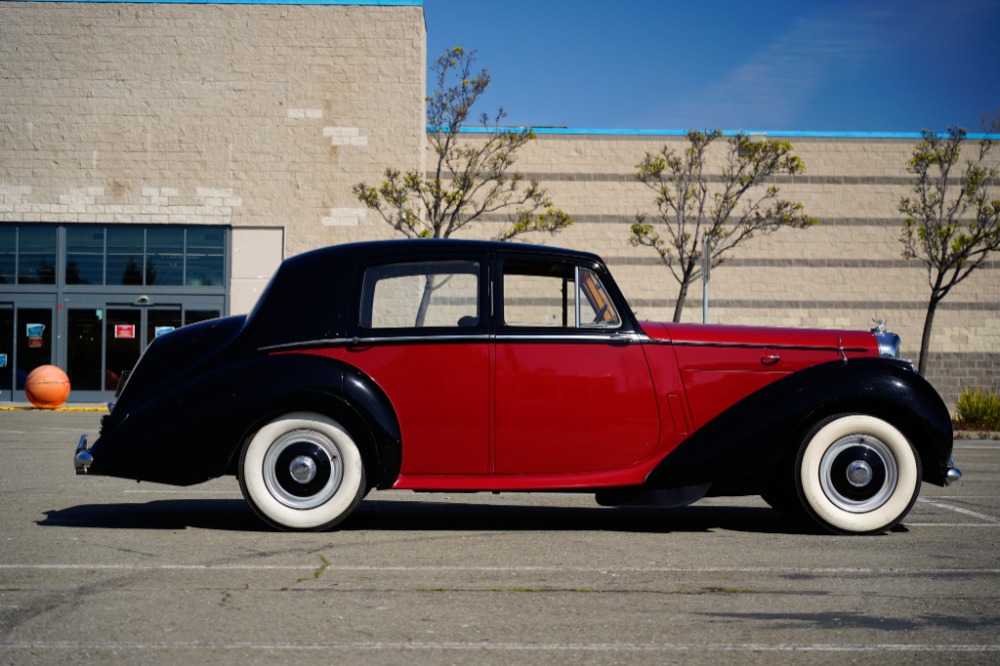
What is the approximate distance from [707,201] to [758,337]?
22664 mm

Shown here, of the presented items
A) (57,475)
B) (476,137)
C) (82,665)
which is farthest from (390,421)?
(476,137)

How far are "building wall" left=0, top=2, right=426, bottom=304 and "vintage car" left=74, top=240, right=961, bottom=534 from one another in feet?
72.1

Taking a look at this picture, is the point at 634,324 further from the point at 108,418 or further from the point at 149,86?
the point at 149,86

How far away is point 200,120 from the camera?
2869 centimetres

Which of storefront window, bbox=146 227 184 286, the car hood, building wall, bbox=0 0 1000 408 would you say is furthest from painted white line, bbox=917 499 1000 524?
storefront window, bbox=146 227 184 286

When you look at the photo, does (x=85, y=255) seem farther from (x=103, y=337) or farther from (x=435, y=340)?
(x=435, y=340)

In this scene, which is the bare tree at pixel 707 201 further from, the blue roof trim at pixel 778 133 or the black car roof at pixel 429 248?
the black car roof at pixel 429 248

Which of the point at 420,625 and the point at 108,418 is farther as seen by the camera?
the point at 108,418

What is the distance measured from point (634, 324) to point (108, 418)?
3.36m

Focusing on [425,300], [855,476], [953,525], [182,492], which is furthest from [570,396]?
[182,492]

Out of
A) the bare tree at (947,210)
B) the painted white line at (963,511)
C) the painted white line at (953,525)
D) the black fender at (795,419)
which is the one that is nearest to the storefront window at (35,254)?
the bare tree at (947,210)

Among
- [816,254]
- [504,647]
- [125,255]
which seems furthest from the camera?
[816,254]

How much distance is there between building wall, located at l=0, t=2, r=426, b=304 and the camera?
28.6 meters

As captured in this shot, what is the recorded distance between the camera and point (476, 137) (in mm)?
29125
